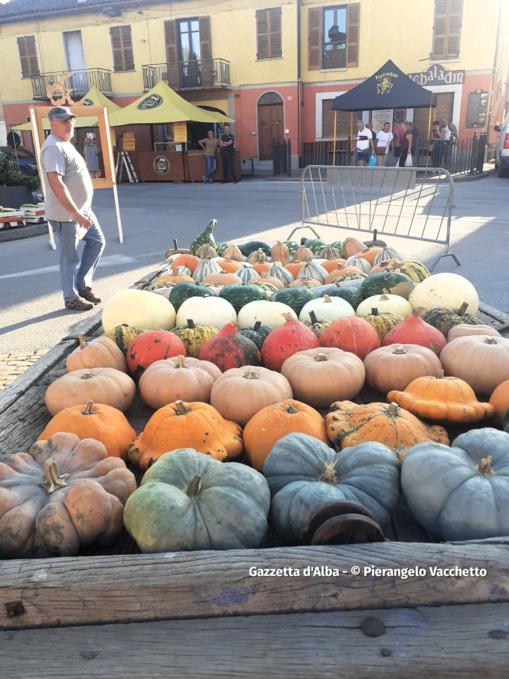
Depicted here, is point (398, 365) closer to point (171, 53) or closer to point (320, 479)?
point (320, 479)

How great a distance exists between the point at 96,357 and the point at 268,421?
3.58 feet

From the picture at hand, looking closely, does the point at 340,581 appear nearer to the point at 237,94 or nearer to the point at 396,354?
→ the point at 396,354

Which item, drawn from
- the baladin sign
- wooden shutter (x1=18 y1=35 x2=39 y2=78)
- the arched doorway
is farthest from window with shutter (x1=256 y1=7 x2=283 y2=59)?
wooden shutter (x1=18 y1=35 x2=39 y2=78)

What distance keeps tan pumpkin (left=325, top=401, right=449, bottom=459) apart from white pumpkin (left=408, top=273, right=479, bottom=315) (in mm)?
1427

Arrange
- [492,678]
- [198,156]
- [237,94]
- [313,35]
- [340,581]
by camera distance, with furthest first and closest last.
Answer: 1. [237,94]
2. [313,35]
3. [198,156]
4. [340,581]
5. [492,678]

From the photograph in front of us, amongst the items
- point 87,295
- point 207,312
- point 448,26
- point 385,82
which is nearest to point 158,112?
point 385,82

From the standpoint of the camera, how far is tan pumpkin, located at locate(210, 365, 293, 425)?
2.31m

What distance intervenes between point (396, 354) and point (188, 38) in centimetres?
3180

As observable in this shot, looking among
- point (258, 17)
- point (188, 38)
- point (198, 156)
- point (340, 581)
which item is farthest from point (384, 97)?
point (340, 581)

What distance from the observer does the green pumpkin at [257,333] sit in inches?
118

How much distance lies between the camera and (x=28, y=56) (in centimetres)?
3238

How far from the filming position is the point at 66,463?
71.7 inches

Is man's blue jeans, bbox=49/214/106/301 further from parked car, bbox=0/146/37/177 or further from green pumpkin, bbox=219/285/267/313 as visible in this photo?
parked car, bbox=0/146/37/177

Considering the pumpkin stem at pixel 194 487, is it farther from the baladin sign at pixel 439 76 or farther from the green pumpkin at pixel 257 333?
the baladin sign at pixel 439 76
